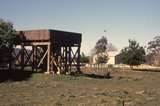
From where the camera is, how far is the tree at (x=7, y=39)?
40.3 metres

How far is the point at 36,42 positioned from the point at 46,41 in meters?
1.84

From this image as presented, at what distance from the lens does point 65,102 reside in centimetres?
2088

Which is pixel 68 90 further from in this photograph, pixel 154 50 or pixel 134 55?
pixel 154 50

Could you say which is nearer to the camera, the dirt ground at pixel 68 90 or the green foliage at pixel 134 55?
the dirt ground at pixel 68 90

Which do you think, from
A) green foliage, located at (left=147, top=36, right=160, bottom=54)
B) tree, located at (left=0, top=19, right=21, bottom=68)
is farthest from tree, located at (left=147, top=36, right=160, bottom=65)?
tree, located at (left=0, top=19, right=21, bottom=68)

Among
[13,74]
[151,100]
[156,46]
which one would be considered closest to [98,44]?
[156,46]

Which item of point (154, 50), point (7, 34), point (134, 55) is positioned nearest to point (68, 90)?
point (7, 34)

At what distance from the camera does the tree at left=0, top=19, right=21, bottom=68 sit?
40.3 meters

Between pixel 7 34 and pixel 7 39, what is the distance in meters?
0.61

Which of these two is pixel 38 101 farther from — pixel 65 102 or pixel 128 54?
pixel 128 54

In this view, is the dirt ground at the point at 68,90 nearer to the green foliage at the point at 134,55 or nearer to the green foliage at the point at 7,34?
the green foliage at the point at 7,34

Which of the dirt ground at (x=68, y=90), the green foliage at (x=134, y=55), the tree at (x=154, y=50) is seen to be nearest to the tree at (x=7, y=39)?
the dirt ground at (x=68, y=90)

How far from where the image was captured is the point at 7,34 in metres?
40.3

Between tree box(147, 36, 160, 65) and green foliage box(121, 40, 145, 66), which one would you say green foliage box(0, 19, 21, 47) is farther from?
tree box(147, 36, 160, 65)
